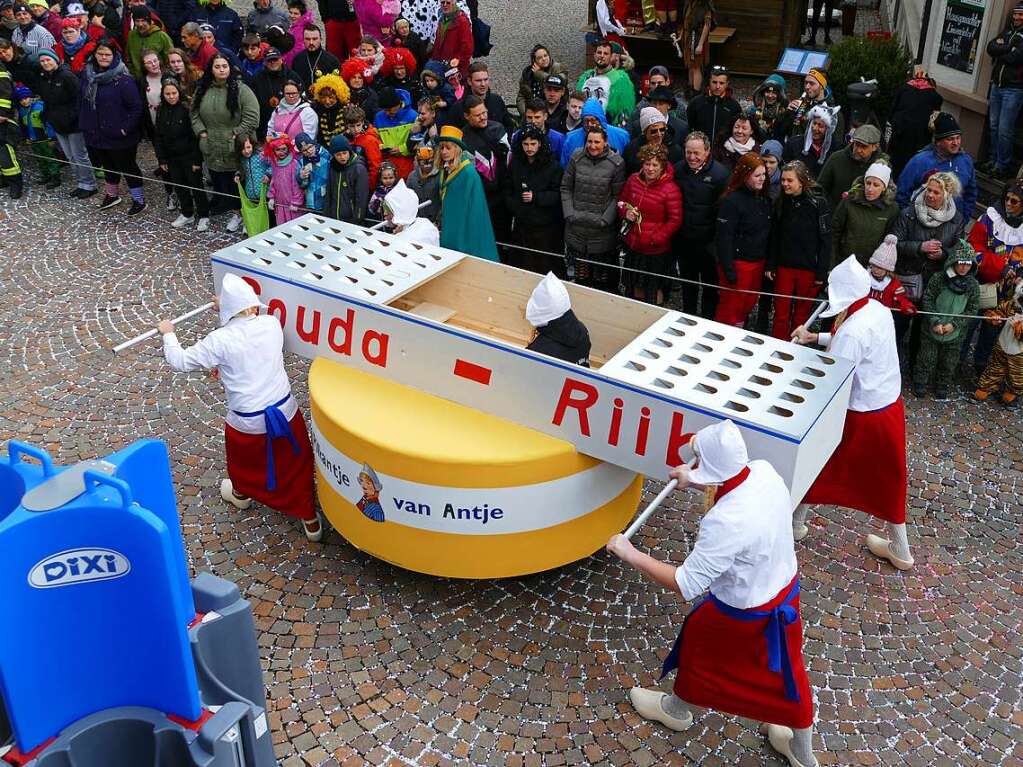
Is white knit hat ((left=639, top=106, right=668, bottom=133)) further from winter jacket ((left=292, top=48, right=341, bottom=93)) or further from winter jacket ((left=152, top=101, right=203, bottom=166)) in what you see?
winter jacket ((left=152, top=101, right=203, bottom=166))

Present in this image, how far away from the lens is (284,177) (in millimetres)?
9047

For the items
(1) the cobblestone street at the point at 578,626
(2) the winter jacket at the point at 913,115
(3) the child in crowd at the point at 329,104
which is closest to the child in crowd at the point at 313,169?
(3) the child in crowd at the point at 329,104

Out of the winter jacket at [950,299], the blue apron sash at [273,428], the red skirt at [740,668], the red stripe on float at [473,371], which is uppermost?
the red stripe on float at [473,371]

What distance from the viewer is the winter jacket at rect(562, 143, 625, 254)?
26.3 feet

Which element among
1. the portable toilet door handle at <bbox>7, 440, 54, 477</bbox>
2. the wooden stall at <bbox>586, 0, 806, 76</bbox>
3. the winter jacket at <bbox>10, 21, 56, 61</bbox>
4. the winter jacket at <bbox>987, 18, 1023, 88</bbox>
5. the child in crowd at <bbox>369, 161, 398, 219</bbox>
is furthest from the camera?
the wooden stall at <bbox>586, 0, 806, 76</bbox>

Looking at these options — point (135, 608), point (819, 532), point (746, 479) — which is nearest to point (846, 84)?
point (819, 532)

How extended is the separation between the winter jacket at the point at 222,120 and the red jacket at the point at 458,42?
291 cm

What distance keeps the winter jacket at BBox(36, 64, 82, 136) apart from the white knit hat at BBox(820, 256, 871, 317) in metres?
8.54

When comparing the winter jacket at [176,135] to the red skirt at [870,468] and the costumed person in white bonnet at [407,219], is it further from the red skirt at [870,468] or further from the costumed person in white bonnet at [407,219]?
the red skirt at [870,468]

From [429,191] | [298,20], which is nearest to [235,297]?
[429,191]

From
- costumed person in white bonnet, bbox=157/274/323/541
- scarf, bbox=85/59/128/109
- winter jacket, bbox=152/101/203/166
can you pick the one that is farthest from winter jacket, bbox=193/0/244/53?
costumed person in white bonnet, bbox=157/274/323/541

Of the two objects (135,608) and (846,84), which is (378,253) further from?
(846,84)

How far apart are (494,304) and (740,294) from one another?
2364 mm

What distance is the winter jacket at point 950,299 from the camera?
289 inches
